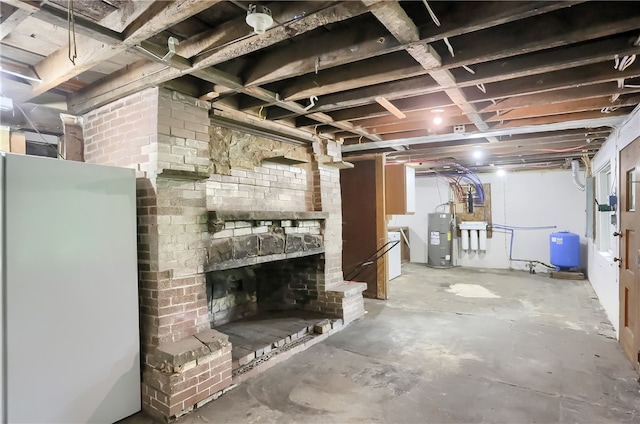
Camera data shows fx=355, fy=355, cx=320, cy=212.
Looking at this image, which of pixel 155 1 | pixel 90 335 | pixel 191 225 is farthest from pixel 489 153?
pixel 90 335

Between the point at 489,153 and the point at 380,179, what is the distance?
172 cm

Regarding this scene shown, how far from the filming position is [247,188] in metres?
3.47

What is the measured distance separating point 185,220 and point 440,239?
699 centimetres

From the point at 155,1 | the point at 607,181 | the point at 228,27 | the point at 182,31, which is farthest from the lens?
the point at 607,181

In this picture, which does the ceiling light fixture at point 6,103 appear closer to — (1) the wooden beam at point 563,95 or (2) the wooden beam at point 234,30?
(2) the wooden beam at point 234,30

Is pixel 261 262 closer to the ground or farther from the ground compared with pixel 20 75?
closer to the ground

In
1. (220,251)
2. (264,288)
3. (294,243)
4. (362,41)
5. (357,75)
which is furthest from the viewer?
(264,288)

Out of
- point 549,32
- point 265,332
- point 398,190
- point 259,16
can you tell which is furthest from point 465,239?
point 259,16

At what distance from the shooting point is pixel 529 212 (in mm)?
7910

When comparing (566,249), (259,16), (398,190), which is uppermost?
(259,16)

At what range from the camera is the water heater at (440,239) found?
332 inches

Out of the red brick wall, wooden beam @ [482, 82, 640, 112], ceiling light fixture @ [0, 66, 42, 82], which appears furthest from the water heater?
ceiling light fixture @ [0, 66, 42, 82]

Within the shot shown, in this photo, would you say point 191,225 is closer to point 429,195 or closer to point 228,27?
point 228,27

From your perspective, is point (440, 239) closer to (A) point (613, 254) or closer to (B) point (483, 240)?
(B) point (483, 240)
